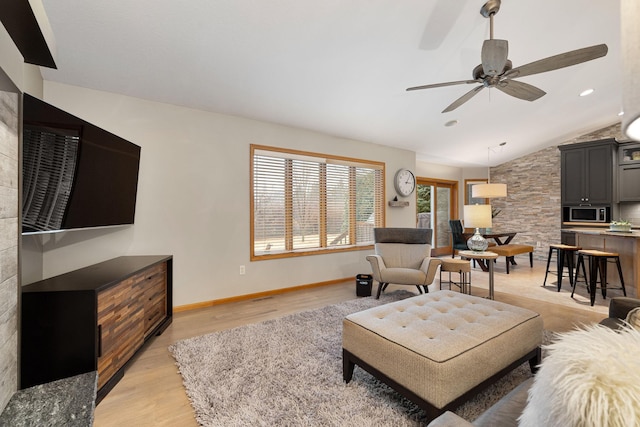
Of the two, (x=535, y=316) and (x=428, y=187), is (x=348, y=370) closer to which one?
Result: (x=535, y=316)

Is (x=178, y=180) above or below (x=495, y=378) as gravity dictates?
above

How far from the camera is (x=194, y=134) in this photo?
3.40 meters

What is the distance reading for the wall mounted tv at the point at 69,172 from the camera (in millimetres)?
1695

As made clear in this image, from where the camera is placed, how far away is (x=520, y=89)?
2.48 m

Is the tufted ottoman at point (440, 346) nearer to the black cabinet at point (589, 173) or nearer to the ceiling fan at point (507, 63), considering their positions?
the ceiling fan at point (507, 63)

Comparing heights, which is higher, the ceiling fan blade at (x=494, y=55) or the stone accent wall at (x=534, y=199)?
the ceiling fan blade at (x=494, y=55)

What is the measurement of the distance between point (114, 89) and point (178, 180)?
3.44ft

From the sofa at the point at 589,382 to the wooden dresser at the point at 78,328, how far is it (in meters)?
2.19

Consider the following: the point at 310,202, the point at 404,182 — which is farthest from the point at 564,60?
the point at 404,182

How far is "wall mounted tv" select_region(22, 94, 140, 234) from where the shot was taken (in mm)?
1695

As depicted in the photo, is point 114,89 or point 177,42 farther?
point 114,89

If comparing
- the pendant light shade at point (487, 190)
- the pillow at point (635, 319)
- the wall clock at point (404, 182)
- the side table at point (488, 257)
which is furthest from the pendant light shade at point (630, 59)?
the wall clock at point (404, 182)

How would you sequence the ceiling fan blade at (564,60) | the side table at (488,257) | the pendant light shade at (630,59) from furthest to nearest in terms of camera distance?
the side table at (488,257)
the ceiling fan blade at (564,60)
the pendant light shade at (630,59)

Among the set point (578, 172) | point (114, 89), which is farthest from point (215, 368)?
point (578, 172)
